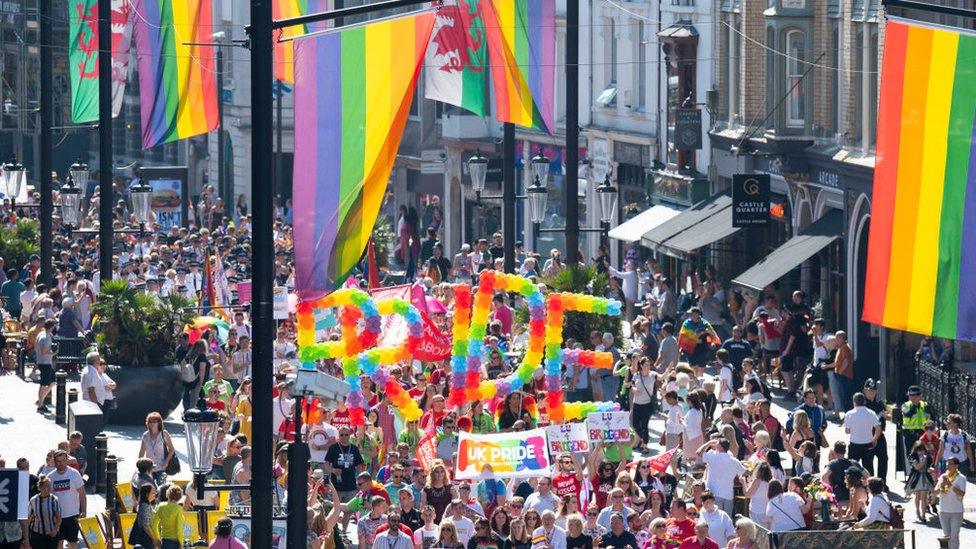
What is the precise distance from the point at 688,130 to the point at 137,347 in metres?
17.8

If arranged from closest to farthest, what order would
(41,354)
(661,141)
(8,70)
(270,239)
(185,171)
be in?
(270,239), (41,354), (661,141), (185,171), (8,70)

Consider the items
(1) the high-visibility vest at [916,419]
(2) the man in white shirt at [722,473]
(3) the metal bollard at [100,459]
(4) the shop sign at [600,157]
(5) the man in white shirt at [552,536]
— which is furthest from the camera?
(4) the shop sign at [600,157]

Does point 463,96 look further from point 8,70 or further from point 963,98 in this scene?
point 8,70

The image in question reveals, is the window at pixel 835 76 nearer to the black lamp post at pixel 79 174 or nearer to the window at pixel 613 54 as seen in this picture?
the black lamp post at pixel 79 174

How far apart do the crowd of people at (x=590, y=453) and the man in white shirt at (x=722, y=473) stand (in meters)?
0.02

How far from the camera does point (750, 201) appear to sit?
127ft

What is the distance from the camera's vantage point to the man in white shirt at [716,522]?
18.6 m

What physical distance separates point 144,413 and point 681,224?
16511 mm

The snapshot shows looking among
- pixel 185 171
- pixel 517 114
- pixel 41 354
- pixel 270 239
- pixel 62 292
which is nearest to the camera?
pixel 270 239

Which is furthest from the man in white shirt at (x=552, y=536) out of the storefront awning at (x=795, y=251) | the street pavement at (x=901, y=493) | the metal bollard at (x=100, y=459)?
the storefront awning at (x=795, y=251)

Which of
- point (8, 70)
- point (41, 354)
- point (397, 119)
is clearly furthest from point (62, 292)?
point (8, 70)

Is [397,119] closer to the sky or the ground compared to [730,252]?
closer to the sky

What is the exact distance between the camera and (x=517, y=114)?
27438 mm

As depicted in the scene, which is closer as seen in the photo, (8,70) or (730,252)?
(730,252)
